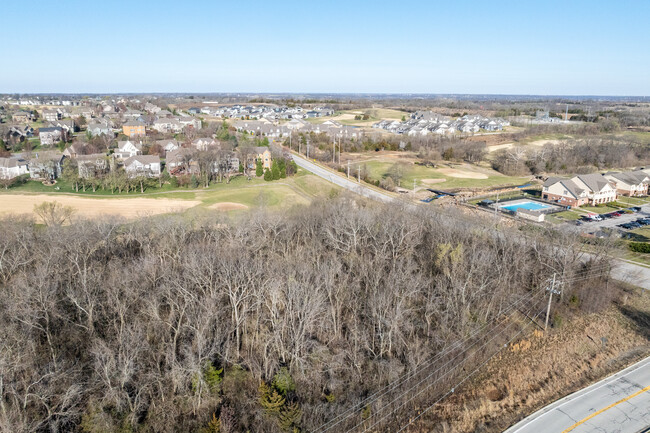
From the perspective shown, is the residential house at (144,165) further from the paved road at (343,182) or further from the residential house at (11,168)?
the paved road at (343,182)

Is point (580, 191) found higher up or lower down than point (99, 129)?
lower down

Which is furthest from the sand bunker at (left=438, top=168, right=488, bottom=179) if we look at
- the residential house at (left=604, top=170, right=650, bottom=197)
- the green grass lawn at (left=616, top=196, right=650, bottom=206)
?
the green grass lawn at (left=616, top=196, right=650, bottom=206)

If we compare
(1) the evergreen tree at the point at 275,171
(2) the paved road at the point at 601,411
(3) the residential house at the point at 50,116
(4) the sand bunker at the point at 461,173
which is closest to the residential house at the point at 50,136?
(3) the residential house at the point at 50,116

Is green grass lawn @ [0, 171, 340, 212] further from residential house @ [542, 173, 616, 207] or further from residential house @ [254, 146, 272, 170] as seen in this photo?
residential house @ [542, 173, 616, 207]

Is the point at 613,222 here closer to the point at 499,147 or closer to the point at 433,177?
the point at 433,177

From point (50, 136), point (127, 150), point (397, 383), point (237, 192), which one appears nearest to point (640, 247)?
point (397, 383)

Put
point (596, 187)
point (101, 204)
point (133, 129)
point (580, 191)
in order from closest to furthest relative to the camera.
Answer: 1. point (101, 204)
2. point (580, 191)
3. point (596, 187)
4. point (133, 129)
